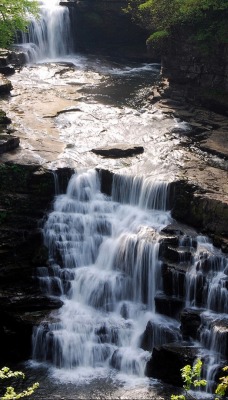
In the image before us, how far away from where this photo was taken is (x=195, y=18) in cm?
2283

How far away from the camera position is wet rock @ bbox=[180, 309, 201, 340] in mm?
13469

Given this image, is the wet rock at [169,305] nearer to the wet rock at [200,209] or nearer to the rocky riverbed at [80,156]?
the rocky riverbed at [80,156]

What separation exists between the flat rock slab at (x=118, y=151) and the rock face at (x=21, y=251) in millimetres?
2014

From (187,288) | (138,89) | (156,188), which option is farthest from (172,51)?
(187,288)

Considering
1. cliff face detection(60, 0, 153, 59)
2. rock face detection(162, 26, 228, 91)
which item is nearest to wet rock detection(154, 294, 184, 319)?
rock face detection(162, 26, 228, 91)

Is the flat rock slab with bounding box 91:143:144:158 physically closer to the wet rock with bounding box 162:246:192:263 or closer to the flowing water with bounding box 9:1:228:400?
the flowing water with bounding box 9:1:228:400

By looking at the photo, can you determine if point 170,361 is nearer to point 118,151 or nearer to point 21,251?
point 21,251

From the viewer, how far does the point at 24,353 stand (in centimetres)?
1417

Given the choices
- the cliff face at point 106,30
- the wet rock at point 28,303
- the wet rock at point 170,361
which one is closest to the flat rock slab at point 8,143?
the wet rock at point 28,303

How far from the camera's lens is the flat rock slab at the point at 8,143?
59.8 feet

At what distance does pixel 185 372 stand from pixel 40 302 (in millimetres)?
8505

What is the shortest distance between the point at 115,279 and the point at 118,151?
219 inches

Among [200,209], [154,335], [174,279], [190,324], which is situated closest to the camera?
[190,324]

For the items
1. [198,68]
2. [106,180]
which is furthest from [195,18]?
[106,180]
